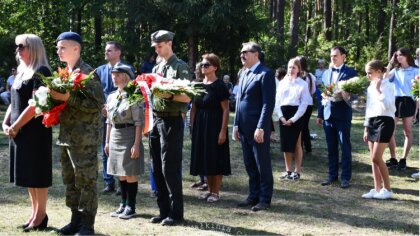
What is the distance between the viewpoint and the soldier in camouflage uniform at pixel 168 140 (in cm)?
605

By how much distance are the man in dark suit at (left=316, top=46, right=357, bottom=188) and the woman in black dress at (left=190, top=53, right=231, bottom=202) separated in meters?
1.82

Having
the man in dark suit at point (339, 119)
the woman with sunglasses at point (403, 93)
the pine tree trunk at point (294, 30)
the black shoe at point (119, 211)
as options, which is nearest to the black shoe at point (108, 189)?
the black shoe at point (119, 211)

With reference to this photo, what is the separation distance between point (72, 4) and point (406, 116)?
82.6ft

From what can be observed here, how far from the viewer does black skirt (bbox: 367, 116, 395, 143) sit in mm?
7449

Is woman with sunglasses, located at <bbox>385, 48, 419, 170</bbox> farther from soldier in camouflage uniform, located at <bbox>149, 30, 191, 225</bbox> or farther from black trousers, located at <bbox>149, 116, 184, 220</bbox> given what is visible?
Result: black trousers, located at <bbox>149, 116, 184, 220</bbox>

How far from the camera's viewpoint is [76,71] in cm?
537

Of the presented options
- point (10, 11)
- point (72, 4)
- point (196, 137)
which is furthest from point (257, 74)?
point (10, 11)

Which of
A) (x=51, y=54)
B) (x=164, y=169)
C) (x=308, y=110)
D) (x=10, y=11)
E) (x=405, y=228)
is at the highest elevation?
(x=10, y=11)

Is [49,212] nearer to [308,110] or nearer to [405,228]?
[405,228]

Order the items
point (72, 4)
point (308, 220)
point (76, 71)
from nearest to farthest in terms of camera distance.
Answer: point (76, 71)
point (308, 220)
point (72, 4)

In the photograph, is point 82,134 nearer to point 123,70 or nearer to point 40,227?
point 40,227

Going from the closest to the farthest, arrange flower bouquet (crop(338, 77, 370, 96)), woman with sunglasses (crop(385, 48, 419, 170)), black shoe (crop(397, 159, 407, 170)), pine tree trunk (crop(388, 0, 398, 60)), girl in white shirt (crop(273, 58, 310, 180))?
flower bouquet (crop(338, 77, 370, 96)), girl in white shirt (crop(273, 58, 310, 180)), woman with sunglasses (crop(385, 48, 419, 170)), black shoe (crop(397, 159, 407, 170)), pine tree trunk (crop(388, 0, 398, 60))

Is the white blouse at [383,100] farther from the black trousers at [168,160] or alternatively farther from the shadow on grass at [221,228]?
the black trousers at [168,160]

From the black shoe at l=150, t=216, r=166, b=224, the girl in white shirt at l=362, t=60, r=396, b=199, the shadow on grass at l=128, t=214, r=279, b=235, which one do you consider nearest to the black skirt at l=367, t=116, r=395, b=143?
the girl in white shirt at l=362, t=60, r=396, b=199
